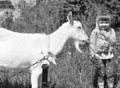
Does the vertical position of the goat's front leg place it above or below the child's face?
below

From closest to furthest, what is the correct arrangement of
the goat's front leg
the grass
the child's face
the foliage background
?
the goat's front leg, the child's face, the grass, the foliage background

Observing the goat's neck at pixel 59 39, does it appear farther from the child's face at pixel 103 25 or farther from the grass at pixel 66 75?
the child's face at pixel 103 25

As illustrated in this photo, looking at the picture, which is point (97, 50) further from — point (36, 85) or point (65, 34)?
point (36, 85)

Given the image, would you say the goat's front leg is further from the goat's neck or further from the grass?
the grass

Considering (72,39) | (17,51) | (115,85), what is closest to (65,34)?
(72,39)

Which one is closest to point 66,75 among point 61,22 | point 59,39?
point 59,39

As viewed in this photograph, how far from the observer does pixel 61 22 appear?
31.9ft

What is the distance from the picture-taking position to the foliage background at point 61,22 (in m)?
6.03

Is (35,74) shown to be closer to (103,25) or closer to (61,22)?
(103,25)

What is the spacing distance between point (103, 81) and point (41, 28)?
3.76 meters

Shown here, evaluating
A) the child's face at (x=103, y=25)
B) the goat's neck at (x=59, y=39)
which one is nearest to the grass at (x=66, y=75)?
the goat's neck at (x=59, y=39)

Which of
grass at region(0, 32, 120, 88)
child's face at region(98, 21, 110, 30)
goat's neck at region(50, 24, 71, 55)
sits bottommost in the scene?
grass at region(0, 32, 120, 88)

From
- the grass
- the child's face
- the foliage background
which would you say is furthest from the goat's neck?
the foliage background

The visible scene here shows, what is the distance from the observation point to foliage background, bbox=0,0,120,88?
6031 mm
